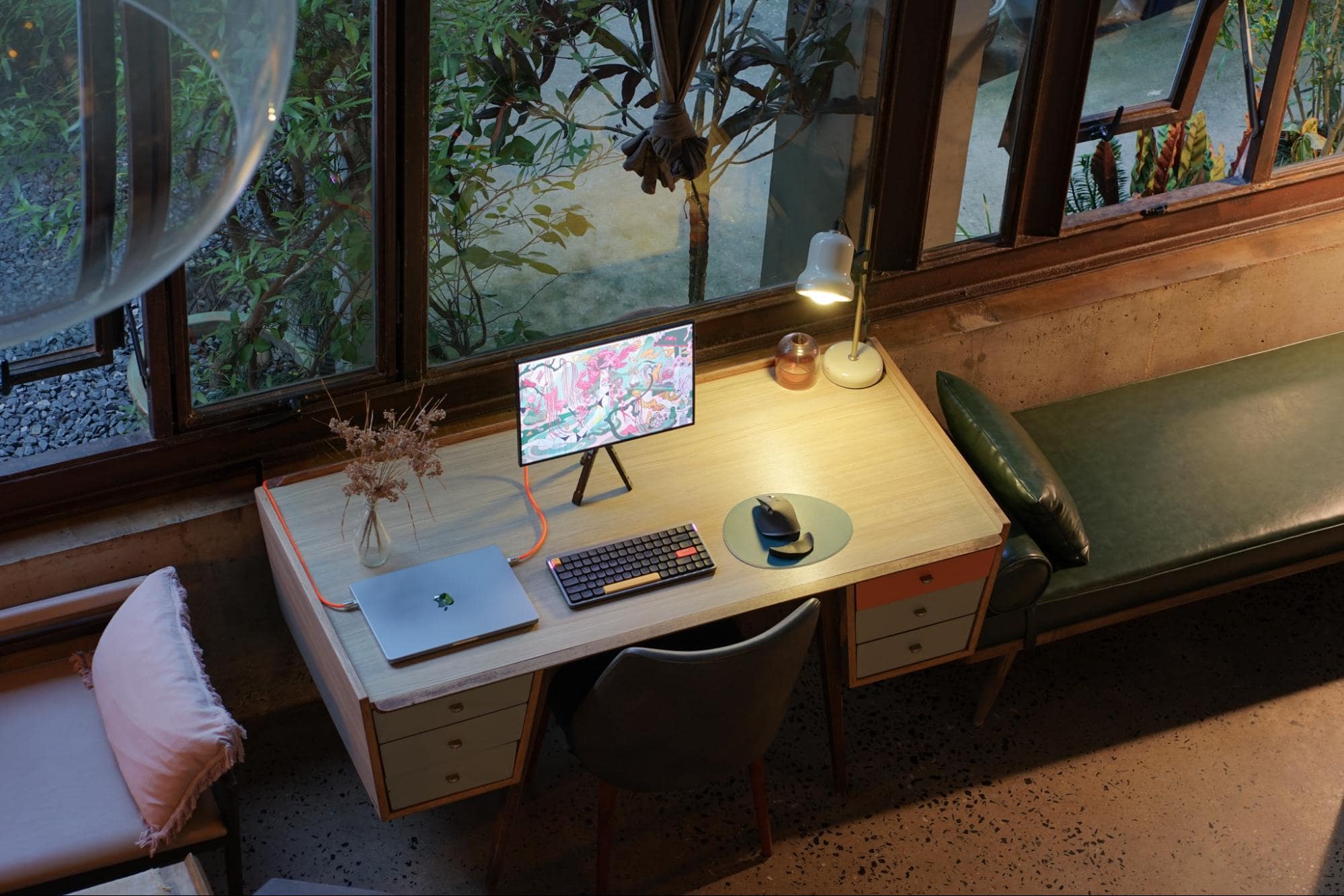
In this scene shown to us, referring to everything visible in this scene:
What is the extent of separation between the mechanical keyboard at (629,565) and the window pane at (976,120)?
134cm

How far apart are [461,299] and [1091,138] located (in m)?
1.90

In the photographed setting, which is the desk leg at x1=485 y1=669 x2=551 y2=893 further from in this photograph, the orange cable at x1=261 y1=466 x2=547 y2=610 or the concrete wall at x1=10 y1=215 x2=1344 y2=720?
the concrete wall at x1=10 y1=215 x2=1344 y2=720

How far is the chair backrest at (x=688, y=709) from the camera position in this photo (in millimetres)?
2676

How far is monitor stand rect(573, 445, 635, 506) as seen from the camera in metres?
3.18

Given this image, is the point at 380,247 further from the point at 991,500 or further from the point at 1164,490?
the point at 1164,490

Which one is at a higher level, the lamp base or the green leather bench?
the lamp base

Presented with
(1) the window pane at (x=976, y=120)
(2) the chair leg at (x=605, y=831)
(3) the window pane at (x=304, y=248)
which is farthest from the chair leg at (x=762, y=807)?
(1) the window pane at (x=976, y=120)

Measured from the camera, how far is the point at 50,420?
3.13m

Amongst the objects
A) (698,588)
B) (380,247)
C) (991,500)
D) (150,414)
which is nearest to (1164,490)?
(991,500)

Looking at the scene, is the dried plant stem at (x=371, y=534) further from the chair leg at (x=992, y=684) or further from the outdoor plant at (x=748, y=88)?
the chair leg at (x=992, y=684)

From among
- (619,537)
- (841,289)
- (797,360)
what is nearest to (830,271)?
(841,289)

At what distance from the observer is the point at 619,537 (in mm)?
3129

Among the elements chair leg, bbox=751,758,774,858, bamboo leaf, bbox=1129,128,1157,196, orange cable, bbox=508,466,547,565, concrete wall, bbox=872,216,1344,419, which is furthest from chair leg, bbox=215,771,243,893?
bamboo leaf, bbox=1129,128,1157,196

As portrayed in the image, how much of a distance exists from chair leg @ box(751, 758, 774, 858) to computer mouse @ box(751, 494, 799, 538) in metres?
0.52
